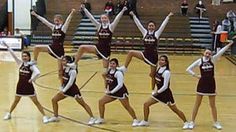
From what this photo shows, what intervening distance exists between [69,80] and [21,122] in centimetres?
126

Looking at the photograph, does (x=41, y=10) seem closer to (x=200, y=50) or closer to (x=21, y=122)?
(x=200, y=50)

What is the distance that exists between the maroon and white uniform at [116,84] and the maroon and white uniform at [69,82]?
2.13 ft

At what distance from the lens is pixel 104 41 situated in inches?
407

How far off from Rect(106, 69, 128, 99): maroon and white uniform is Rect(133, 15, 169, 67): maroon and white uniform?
1.80 metres

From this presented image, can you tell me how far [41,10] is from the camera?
2830 centimetres

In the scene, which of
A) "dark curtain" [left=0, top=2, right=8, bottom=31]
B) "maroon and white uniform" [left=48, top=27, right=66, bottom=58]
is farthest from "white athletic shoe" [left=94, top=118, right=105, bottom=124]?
"dark curtain" [left=0, top=2, right=8, bottom=31]

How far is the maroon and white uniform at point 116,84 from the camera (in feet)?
28.0

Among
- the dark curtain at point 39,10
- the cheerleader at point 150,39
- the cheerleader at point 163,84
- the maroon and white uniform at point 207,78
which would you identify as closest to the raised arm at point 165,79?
the cheerleader at point 163,84

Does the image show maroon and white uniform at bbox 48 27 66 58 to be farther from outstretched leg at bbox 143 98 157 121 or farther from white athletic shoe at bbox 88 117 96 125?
outstretched leg at bbox 143 98 157 121

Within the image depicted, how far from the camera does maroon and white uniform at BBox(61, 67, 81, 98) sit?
8.68 meters

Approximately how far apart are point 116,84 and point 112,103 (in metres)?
2.48

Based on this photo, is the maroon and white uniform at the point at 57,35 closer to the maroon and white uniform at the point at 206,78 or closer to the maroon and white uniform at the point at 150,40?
the maroon and white uniform at the point at 150,40

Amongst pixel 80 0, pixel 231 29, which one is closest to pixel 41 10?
pixel 80 0

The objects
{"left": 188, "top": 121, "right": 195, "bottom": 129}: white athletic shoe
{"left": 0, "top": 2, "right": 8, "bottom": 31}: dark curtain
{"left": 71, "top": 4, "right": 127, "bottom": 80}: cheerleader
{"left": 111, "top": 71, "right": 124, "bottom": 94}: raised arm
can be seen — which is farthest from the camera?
{"left": 0, "top": 2, "right": 8, "bottom": 31}: dark curtain
